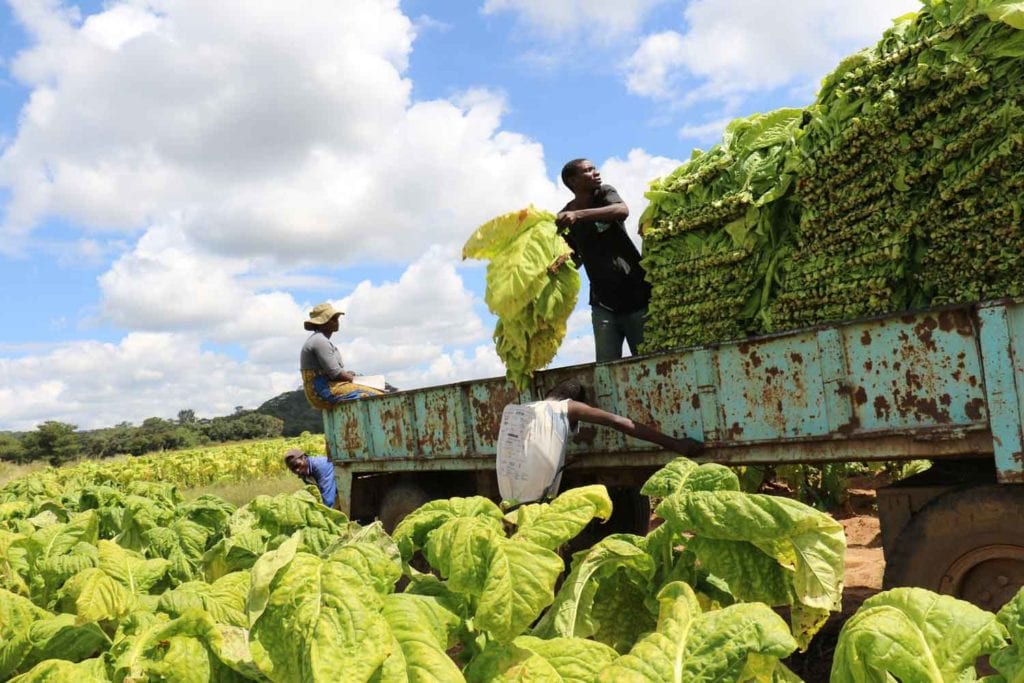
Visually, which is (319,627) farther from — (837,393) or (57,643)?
(837,393)

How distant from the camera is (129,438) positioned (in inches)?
1898

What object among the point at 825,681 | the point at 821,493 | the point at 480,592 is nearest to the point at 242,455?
the point at 821,493

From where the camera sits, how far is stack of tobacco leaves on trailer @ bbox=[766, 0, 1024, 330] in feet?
12.3

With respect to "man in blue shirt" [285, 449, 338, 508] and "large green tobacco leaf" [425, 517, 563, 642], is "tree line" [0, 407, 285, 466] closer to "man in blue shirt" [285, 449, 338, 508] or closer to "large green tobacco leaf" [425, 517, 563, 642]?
"man in blue shirt" [285, 449, 338, 508]

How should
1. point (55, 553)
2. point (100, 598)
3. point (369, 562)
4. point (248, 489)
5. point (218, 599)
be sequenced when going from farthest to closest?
point (248, 489), point (55, 553), point (100, 598), point (218, 599), point (369, 562)

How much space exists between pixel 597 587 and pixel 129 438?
170 feet

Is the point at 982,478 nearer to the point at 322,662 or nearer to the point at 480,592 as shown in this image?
the point at 480,592

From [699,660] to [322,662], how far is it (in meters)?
0.59

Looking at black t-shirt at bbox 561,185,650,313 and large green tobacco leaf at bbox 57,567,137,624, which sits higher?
black t-shirt at bbox 561,185,650,313

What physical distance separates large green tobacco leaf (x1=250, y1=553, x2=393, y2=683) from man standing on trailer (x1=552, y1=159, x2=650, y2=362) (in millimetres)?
4334

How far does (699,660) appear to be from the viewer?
1.32m

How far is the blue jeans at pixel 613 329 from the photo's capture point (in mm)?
5691

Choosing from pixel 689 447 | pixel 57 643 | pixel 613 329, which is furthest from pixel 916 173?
pixel 57 643

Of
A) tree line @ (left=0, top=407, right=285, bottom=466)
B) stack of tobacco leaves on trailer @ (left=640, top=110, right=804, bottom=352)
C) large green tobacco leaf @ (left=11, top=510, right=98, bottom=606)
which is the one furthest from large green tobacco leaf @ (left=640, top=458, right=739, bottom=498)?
tree line @ (left=0, top=407, right=285, bottom=466)
